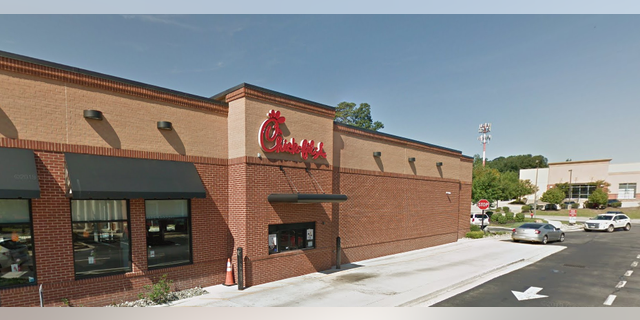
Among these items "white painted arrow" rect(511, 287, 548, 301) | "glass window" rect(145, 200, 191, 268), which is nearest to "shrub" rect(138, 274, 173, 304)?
"glass window" rect(145, 200, 191, 268)

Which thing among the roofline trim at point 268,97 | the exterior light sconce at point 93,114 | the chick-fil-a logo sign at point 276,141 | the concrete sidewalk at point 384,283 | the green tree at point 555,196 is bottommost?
the green tree at point 555,196

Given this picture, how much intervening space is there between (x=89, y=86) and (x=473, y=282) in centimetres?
1387

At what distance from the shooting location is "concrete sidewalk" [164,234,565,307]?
871 centimetres

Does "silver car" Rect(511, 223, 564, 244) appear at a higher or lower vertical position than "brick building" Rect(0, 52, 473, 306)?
lower

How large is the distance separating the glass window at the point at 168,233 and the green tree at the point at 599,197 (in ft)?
223

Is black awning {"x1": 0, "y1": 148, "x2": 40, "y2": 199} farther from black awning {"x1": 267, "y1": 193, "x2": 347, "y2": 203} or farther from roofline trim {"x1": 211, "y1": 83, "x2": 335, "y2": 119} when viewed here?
black awning {"x1": 267, "y1": 193, "x2": 347, "y2": 203}

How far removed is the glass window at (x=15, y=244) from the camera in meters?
7.11

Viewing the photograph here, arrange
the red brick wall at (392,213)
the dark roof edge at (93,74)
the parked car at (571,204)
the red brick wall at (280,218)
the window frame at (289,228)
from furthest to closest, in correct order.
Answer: the parked car at (571,204), the red brick wall at (392,213), the window frame at (289,228), the red brick wall at (280,218), the dark roof edge at (93,74)

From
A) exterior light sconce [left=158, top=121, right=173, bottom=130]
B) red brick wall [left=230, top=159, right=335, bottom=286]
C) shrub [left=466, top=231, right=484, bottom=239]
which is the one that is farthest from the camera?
shrub [left=466, top=231, right=484, bottom=239]

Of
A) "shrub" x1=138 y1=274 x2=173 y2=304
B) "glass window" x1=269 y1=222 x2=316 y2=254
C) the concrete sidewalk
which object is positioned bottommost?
the concrete sidewalk

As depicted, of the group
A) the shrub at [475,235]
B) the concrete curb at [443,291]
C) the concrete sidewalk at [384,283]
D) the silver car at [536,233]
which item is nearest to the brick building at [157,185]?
the concrete sidewalk at [384,283]

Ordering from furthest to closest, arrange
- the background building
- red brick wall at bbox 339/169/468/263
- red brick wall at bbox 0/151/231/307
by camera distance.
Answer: the background building
red brick wall at bbox 339/169/468/263
red brick wall at bbox 0/151/231/307

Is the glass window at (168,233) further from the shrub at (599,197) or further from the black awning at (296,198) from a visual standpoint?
the shrub at (599,197)

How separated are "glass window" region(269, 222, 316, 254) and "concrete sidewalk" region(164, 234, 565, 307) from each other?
1161mm
